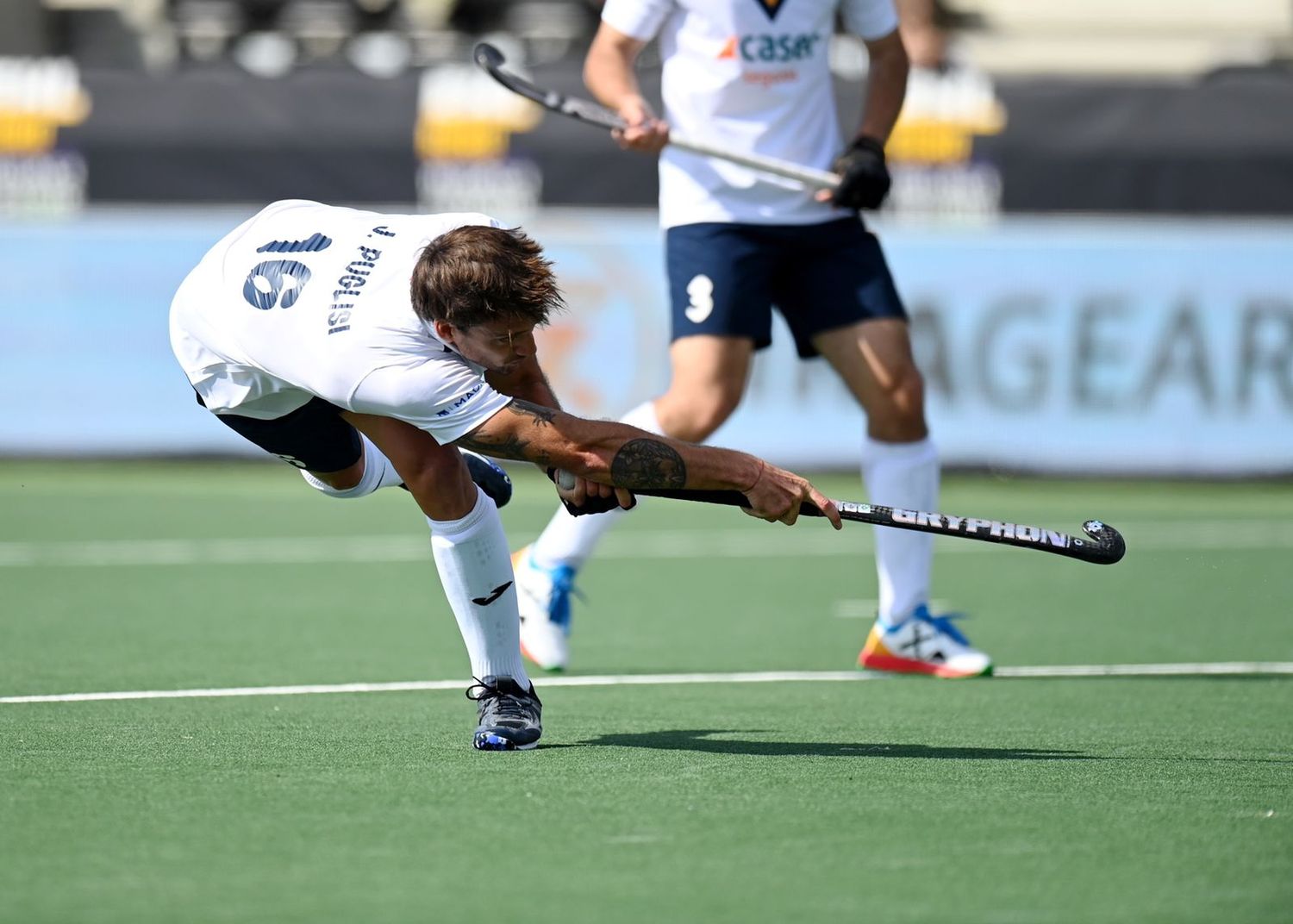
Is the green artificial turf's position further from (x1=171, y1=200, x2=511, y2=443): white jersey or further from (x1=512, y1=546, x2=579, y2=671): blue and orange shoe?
(x1=171, y1=200, x2=511, y2=443): white jersey

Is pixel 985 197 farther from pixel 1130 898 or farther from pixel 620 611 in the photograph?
pixel 1130 898

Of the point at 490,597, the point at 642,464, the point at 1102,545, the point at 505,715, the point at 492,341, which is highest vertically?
the point at 492,341

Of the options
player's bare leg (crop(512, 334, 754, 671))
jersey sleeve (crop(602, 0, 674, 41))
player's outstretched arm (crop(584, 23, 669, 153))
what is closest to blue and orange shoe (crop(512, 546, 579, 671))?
player's bare leg (crop(512, 334, 754, 671))

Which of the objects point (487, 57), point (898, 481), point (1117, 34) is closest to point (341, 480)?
point (898, 481)

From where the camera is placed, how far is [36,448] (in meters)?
13.3

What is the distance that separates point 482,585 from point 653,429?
1.61m

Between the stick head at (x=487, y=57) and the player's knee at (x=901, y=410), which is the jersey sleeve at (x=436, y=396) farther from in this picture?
the stick head at (x=487, y=57)

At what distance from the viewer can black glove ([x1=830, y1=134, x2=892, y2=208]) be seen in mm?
6289

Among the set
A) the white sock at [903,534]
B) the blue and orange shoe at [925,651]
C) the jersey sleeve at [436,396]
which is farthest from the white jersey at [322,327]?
the blue and orange shoe at [925,651]

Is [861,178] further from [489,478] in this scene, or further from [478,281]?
[478,281]

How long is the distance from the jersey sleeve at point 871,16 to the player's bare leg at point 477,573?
8.28 feet

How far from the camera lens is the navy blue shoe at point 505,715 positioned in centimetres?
464

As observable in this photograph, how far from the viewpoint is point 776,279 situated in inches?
255

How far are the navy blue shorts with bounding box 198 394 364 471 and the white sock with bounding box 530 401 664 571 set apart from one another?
110cm
